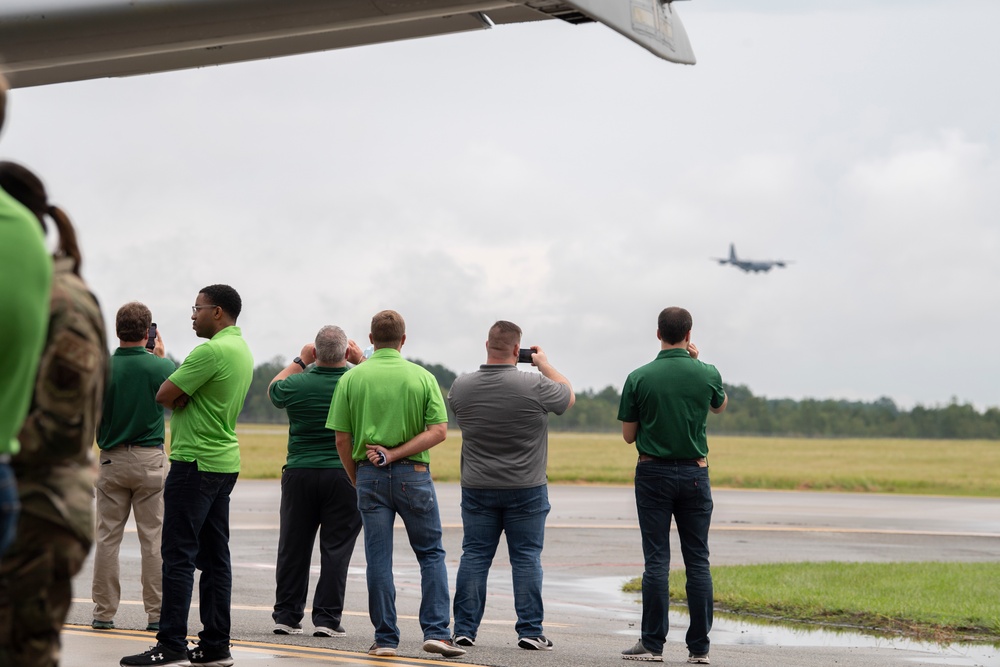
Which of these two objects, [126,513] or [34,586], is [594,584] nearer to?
[126,513]

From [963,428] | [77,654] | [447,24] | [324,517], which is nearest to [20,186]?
[447,24]

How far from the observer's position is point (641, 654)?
802cm

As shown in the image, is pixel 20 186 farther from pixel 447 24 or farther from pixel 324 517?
pixel 324 517

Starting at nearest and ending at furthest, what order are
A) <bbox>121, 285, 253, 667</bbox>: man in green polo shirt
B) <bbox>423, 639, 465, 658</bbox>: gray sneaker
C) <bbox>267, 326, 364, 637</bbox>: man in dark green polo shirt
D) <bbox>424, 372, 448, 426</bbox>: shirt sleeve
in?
<bbox>121, 285, 253, 667</bbox>: man in green polo shirt
<bbox>423, 639, 465, 658</bbox>: gray sneaker
<bbox>424, 372, 448, 426</bbox>: shirt sleeve
<bbox>267, 326, 364, 637</bbox>: man in dark green polo shirt

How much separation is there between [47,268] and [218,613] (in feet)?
14.6

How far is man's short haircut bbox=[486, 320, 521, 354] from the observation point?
8.49m

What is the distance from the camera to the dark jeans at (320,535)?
343 inches

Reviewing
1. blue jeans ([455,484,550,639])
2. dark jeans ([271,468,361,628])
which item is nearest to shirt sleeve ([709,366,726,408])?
blue jeans ([455,484,550,639])

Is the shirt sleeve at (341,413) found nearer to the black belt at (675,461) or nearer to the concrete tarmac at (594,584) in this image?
the concrete tarmac at (594,584)

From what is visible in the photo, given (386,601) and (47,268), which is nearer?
(47,268)

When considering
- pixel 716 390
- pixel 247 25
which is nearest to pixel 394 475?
pixel 716 390

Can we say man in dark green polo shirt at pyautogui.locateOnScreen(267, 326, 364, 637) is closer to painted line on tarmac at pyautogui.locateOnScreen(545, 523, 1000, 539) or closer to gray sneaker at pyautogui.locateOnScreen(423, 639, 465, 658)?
gray sneaker at pyautogui.locateOnScreen(423, 639, 465, 658)

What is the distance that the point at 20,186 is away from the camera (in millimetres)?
3652

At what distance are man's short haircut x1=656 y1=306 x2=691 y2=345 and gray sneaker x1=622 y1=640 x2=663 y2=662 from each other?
205cm
